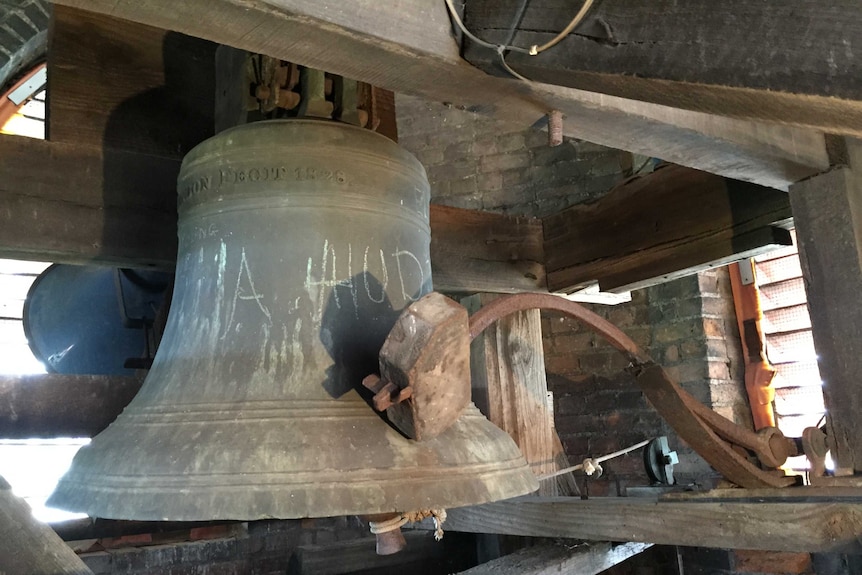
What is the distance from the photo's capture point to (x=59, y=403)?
1232 mm

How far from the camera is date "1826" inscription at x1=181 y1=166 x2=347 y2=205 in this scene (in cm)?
104

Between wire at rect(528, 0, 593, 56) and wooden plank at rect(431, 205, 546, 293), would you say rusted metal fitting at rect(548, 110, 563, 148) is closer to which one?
wire at rect(528, 0, 593, 56)

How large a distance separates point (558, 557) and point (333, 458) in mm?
980

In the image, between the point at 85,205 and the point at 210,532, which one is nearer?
the point at 85,205

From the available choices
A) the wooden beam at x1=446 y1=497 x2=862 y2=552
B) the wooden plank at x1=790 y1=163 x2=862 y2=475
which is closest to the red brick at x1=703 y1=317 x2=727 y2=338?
the wooden beam at x1=446 y1=497 x2=862 y2=552

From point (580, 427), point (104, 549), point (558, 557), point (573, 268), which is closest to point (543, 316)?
point (580, 427)

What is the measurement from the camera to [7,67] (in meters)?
2.64

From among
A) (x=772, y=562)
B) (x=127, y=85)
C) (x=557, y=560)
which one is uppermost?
(x=127, y=85)

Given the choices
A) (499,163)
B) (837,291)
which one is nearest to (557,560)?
(837,291)

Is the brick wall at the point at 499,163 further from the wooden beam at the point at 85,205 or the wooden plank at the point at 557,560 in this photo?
the wooden beam at the point at 85,205

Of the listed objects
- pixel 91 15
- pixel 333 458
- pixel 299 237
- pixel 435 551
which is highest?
pixel 91 15

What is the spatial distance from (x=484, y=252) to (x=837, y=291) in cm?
76

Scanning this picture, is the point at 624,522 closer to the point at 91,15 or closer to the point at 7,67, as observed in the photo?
the point at 91,15

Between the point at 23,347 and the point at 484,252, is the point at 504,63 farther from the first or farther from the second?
the point at 23,347
